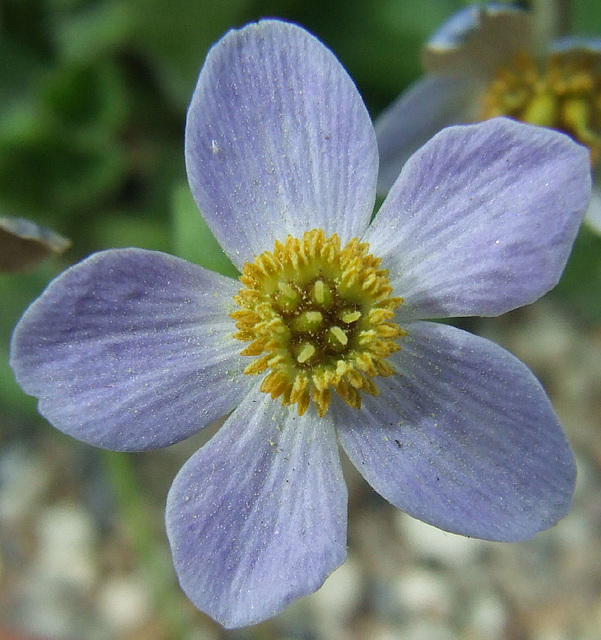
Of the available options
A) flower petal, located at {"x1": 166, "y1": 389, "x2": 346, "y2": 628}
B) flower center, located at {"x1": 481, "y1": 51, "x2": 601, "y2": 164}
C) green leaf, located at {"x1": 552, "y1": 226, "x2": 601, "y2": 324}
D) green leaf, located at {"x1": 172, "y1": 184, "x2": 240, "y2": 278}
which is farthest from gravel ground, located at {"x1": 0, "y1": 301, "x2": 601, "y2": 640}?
flower petal, located at {"x1": 166, "y1": 389, "x2": 346, "y2": 628}

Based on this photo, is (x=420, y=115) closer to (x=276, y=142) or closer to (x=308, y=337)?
(x=276, y=142)

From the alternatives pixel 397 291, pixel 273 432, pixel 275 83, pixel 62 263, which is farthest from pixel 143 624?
pixel 275 83

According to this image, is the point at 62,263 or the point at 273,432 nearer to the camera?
the point at 273,432

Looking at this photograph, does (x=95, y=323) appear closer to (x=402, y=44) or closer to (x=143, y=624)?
(x=402, y=44)

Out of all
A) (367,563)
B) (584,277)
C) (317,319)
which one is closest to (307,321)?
(317,319)

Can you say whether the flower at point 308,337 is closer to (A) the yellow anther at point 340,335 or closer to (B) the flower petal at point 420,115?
(A) the yellow anther at point 340,335

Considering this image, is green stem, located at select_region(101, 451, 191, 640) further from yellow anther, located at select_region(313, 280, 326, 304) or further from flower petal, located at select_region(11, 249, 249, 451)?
yellow anther, located at select_region(313, 280, 326, 304)
